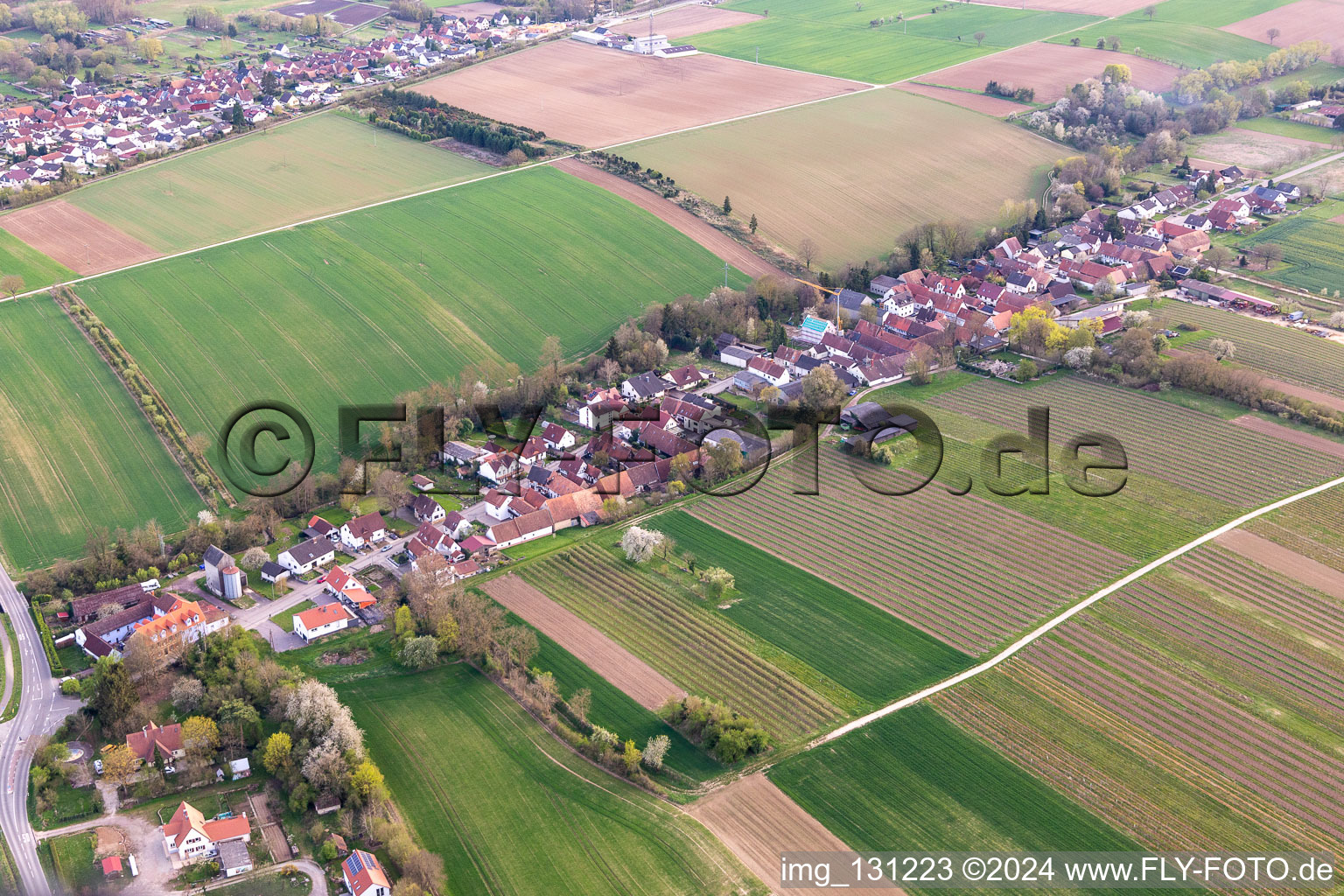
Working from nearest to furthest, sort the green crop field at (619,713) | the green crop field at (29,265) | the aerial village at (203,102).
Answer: the green crop field at (619,713) → the green crop field at (29,265) → the aerial village at (203,102)

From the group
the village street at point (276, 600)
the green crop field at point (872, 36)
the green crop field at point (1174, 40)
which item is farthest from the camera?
the green crop field at point (872, 36)

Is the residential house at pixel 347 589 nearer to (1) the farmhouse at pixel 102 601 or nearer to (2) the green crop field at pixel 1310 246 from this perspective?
(1) the farmhouse at pixel 102 601

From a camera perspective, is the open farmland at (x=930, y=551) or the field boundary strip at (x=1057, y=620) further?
the open farmland at (x=930, y=551)

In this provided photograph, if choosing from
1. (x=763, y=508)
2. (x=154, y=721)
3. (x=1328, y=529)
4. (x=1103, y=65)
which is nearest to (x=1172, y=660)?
(x=1328, y=529)

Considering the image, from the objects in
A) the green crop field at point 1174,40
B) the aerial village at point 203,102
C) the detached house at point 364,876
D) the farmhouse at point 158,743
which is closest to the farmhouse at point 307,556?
the farmhouse at point 158,743

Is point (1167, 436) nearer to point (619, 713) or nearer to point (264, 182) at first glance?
point (619, 713)

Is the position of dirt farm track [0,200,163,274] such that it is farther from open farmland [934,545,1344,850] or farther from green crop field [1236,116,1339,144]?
green crop field [1236,116,1339,144]
